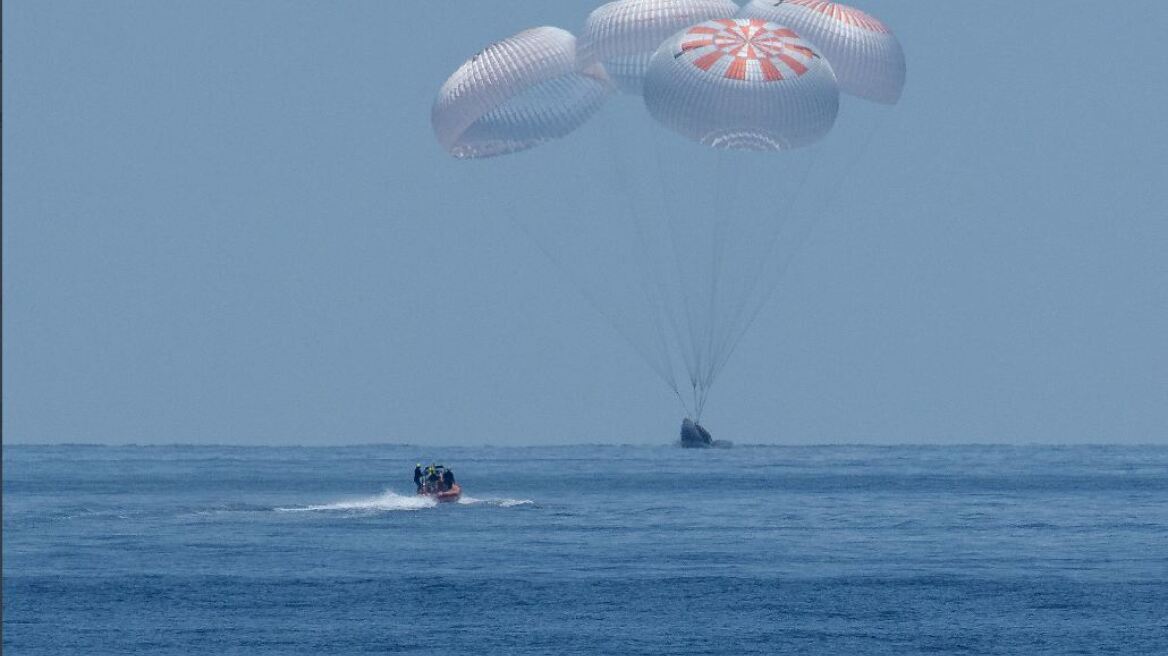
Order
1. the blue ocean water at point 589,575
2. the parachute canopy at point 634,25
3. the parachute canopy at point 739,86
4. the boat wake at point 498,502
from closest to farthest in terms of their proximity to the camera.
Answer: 1. the blue ocean water at point 589,575
2. the parachute canopy at point 739,86
3. the parachute canopy at point 634,25
4. the boat wake at point 498,502

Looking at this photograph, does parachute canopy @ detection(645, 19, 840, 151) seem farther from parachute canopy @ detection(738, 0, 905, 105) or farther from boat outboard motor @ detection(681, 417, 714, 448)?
boat outboard motor @ detection(681, 417, 714, 448)

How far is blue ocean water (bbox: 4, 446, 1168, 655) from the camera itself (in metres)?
22.5

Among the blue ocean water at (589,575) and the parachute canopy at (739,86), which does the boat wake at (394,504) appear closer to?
the blue ocean water at (589,575)

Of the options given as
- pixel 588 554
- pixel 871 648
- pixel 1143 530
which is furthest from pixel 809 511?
pixel 871 648

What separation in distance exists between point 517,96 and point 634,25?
3.88 m

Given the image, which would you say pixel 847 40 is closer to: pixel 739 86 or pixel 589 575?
pixel 739 86

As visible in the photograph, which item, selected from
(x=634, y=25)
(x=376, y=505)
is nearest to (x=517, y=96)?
(x=634, y=25)

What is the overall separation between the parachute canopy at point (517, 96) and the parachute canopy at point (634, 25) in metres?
0.91

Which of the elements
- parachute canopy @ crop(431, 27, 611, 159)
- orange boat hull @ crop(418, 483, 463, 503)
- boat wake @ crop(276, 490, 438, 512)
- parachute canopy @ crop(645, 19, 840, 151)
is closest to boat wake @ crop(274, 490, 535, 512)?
boat wake @ crop(276, 490, 438, 512)

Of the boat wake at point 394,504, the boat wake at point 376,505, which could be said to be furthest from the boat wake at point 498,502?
the boat wake at point 376,505

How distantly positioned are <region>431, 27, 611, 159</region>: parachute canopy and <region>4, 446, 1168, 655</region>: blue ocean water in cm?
924

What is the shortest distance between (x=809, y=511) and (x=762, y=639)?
1018 inches

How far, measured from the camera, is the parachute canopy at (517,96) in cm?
3500

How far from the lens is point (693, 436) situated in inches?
2872
